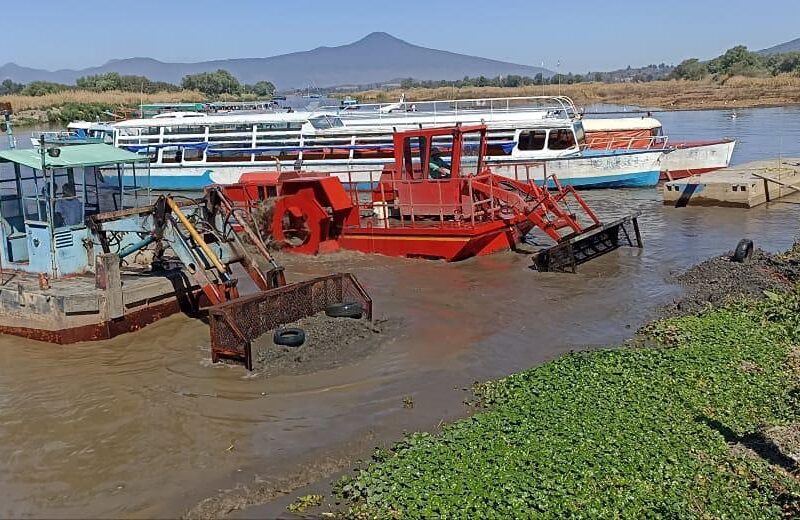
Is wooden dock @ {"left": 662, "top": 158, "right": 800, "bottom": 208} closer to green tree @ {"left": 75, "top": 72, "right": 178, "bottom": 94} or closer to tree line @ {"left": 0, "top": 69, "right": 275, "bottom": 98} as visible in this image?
tree line @ {"left": 0, "top": 69, "right": 275, "bottom": 98}

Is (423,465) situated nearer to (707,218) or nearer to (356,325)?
(356,325)

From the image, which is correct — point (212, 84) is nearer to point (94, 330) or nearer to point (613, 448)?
point (94, 330)

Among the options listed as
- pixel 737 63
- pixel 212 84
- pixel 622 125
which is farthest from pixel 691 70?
pixel 622 125

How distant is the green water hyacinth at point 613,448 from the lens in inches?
255

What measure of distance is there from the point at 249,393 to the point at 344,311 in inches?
102

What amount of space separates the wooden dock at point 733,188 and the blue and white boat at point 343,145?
3472mm

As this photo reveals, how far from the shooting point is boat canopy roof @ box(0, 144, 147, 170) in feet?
39.1

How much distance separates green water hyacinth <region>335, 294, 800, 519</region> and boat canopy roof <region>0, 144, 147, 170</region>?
711 centimetres

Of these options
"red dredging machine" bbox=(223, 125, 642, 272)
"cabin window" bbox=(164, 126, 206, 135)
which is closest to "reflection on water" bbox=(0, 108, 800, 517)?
"red dredging machine" bbox=(223, 125, 642, 272)

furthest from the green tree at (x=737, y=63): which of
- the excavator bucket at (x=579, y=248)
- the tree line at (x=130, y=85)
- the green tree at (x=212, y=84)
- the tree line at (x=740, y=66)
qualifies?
the excavator bucket at (x=579, y=248)

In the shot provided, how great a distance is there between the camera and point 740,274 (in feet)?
46.7

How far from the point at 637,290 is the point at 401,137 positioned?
20.4 feet

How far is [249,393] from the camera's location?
9.80 meters

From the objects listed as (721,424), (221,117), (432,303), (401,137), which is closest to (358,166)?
(221,117)
